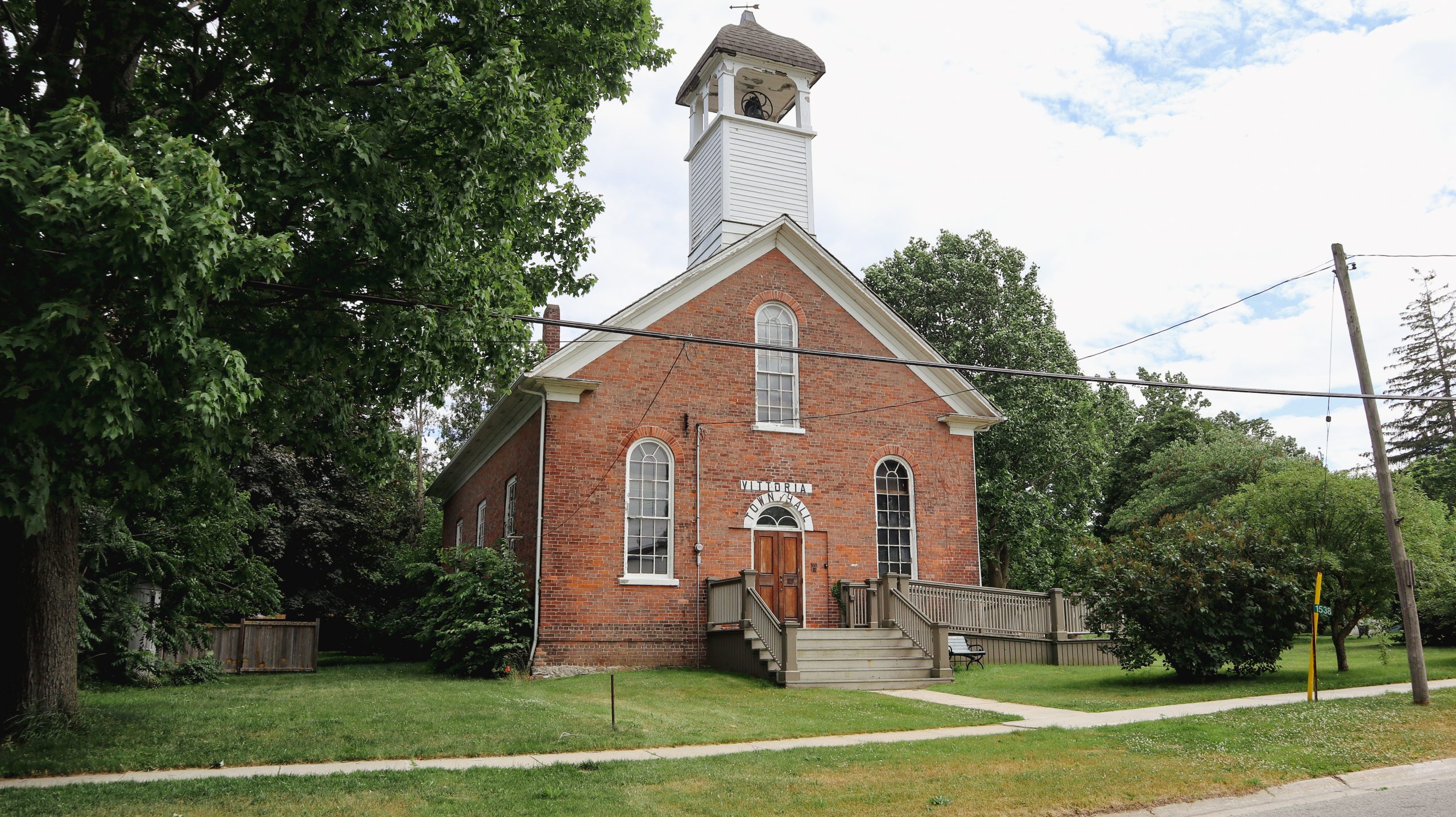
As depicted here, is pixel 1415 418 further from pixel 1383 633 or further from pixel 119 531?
pixel 119 531

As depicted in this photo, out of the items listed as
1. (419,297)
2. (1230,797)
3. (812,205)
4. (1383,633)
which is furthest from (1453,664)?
(419,297)

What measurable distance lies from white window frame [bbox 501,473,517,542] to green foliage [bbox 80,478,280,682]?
5.78m

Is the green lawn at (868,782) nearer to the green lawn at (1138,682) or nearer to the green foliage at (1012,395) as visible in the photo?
the green lawn at (1138,682)

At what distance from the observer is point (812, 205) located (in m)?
24.9

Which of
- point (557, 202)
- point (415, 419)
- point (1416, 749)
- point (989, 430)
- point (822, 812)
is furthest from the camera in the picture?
point (415, 419)

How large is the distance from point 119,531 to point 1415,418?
55.5 m

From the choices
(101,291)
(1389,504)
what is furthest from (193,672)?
(1389,504)

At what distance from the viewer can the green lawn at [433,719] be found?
964cm

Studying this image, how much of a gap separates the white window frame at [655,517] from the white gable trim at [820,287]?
213 cm

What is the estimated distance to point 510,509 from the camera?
22969 millimetres

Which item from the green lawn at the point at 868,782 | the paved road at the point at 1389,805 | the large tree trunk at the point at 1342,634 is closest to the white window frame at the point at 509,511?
the green lawn at the point at 868,782

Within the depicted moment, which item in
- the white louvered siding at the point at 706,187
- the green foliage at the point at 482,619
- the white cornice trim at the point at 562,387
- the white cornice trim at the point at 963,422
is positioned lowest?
the green foliage at the point at 482,619

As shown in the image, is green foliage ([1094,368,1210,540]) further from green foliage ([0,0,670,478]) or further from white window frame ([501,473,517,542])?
green foliage ([0,0,670,478])

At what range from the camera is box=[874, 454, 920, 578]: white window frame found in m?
21.8
